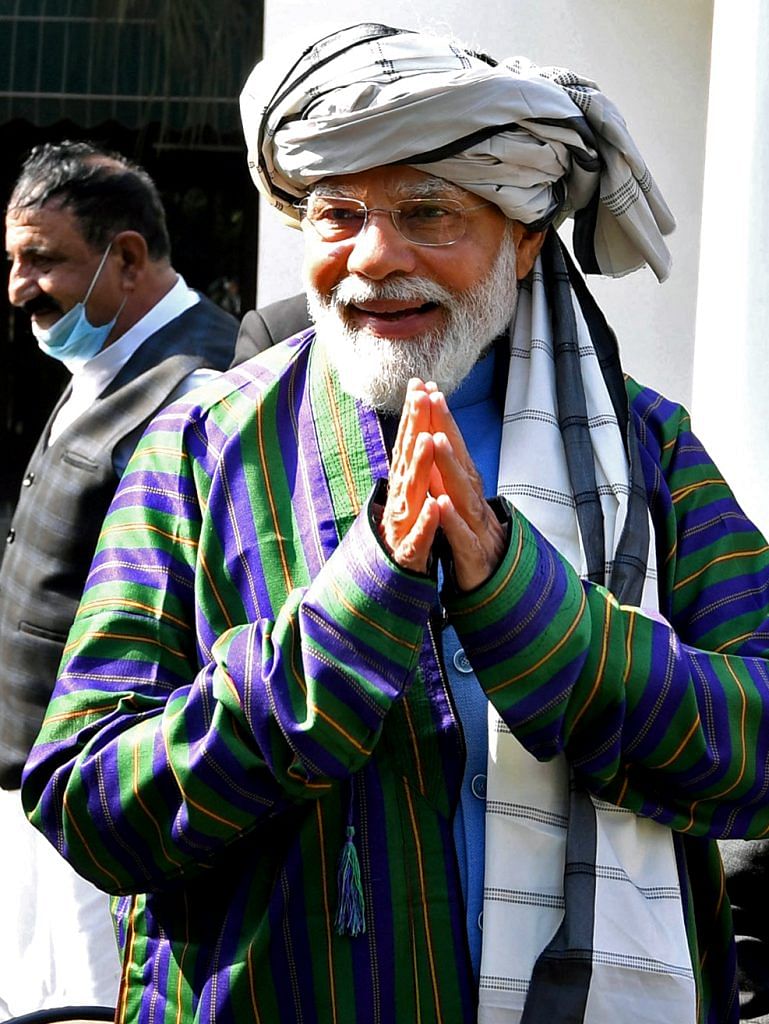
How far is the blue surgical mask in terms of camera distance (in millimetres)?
4422

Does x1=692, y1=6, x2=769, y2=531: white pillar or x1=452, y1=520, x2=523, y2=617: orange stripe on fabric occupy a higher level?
x1=692, y1=6, x2=769, y2=531: white pillar

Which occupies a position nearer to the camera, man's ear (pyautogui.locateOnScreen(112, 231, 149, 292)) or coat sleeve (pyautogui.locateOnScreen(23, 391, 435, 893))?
coat sleeve (pyautogui.locateOnScreen(23, 391, 435, 893))

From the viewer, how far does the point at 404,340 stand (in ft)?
7.28

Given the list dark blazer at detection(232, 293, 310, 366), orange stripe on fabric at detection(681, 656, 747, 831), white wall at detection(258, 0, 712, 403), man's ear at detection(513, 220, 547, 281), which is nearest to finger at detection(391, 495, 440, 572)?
orange stripe on fabric at detection(681, 656, 747, 831)

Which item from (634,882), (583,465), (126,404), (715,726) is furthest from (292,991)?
(126,404)

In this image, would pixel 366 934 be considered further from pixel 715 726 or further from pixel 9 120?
pixel 9 120

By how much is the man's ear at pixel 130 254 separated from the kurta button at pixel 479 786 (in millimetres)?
2722

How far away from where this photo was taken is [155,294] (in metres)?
4.48

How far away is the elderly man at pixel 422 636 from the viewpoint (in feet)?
6.32

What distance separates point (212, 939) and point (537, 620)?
62 cm

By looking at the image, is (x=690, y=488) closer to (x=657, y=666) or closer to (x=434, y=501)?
(x=657, y=666)

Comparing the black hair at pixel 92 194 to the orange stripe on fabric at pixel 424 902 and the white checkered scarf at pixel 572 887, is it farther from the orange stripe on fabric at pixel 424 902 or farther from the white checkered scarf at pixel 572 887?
the orange stripe on fabric at pixel 424 902

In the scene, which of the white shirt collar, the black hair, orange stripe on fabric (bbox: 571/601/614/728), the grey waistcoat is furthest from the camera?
the black hair

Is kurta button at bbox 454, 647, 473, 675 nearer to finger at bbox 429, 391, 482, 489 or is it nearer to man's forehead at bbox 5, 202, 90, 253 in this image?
finger at bbox 429, 391, 482, 489
